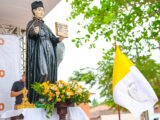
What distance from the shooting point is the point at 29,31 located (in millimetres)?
3715

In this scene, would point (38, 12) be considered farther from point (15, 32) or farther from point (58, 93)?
point (15, 32)

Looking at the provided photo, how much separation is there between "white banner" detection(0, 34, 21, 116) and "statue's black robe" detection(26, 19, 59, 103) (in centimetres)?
304

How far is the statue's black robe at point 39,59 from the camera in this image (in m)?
3.61

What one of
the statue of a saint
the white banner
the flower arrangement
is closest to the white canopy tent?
the white banner

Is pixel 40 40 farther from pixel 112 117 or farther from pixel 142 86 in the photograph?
pixel 112 117

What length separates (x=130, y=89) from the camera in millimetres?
4172

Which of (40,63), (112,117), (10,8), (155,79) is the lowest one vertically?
(112,117)

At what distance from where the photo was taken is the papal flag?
396 cm

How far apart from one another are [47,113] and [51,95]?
0.83 feet

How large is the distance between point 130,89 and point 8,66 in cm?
380

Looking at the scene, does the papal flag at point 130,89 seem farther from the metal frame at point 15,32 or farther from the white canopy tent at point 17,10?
the metal frame at point 15,32

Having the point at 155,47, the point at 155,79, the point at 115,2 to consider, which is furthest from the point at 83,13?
the point at 155,79

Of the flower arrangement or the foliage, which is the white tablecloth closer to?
the flower arrangement

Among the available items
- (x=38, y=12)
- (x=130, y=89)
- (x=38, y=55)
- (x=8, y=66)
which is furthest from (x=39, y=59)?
(x=8, y=66)
